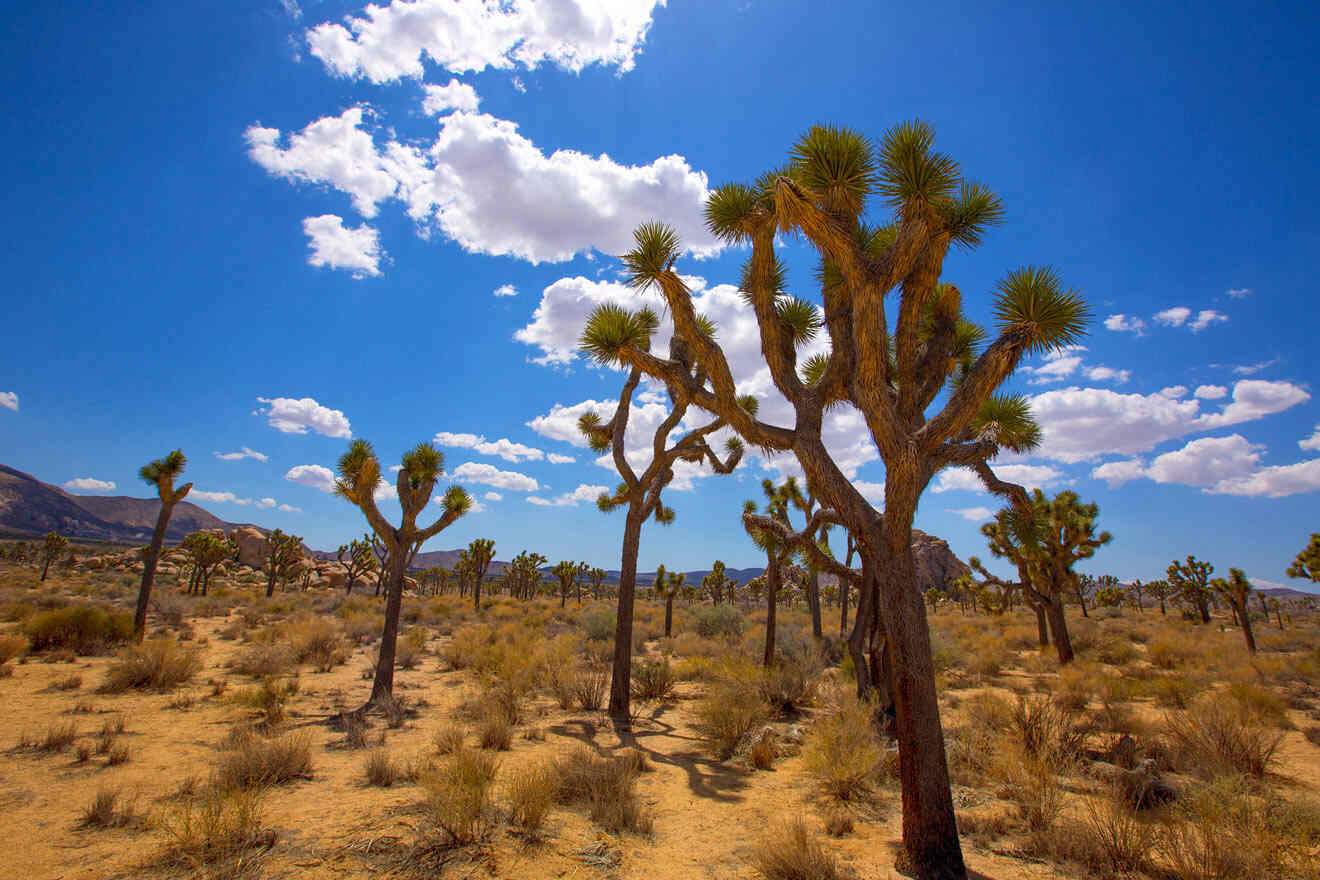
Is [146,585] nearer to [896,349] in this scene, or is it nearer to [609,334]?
[609,334]

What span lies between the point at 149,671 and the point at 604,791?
10319 mm

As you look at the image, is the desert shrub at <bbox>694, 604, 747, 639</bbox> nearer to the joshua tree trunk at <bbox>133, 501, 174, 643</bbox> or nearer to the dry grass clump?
the dry grass clump

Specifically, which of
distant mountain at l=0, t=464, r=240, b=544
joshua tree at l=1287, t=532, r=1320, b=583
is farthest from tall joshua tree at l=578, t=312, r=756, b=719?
distant mountain at l=0, t=464, r=240, b=544

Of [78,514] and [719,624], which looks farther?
[78,514]

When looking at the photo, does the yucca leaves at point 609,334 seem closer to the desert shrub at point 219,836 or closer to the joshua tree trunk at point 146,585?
the desert shrub at point 219,836

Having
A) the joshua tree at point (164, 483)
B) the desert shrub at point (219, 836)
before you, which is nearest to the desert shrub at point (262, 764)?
the desert shrub at point (219, 836)

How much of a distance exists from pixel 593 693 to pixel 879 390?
28.7 ft

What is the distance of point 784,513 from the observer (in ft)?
57.8

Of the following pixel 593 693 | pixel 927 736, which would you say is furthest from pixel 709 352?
pixel 593 693

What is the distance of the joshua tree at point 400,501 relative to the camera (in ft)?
35.6

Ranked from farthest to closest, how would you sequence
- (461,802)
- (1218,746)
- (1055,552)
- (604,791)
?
(1055,552), (1218,746), (604,791), (461,802)

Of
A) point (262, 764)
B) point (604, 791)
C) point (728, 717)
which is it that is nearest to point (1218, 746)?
point (728, 717)

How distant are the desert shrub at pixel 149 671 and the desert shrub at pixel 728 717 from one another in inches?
406

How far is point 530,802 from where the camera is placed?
5.21m
